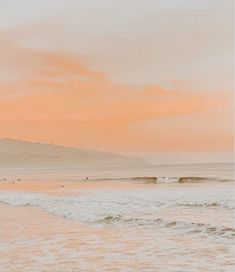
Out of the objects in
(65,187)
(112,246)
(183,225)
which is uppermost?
(65,187)

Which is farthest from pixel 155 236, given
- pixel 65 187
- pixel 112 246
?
pixel 65 187

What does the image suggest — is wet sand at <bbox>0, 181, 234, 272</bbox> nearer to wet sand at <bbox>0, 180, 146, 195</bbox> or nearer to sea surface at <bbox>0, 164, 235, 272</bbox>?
sea surface at <bbox>0, 164, 235, 272</bbox>

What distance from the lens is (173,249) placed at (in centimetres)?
1723

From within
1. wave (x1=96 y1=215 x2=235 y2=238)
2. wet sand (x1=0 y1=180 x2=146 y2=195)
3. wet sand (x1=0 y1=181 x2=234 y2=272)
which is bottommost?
wet sand (x1=0 y1=181 x2=234 y2=272)

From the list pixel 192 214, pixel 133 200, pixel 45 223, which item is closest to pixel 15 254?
pixel 45 223

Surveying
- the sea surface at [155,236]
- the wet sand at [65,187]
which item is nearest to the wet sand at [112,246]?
the sea surface at [155,236]

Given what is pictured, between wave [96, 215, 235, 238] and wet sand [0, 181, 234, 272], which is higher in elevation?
wave [96, 215, 235, 238]

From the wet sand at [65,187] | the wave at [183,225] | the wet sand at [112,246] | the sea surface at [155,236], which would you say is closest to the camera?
the wet sand at [112,246]

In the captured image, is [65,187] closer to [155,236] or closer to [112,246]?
[155,236]

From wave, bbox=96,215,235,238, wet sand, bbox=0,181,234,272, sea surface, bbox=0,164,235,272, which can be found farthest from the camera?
wave, bbox=96,215,235,238

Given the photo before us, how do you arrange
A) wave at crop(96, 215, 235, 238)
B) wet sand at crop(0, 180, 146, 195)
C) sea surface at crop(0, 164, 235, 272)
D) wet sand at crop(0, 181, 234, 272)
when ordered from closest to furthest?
wet sand at crop(0, 181, 234, 272) < sea surface at crop(0, 164, 235, 272) < wave at crop(96, 215, 235, 238) < wet sand at crop(0, 180, 146, 195)

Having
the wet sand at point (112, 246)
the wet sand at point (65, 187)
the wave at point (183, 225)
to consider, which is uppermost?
the wet sand at point (65, 187)

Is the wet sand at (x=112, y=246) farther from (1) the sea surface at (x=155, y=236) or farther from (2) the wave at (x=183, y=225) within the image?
(2) the wave at (x=183, y=225)

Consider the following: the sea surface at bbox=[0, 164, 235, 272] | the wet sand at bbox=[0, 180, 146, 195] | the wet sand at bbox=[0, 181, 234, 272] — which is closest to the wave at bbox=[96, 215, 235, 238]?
the sea surface at bbox=[0, 164, 235, 272]
